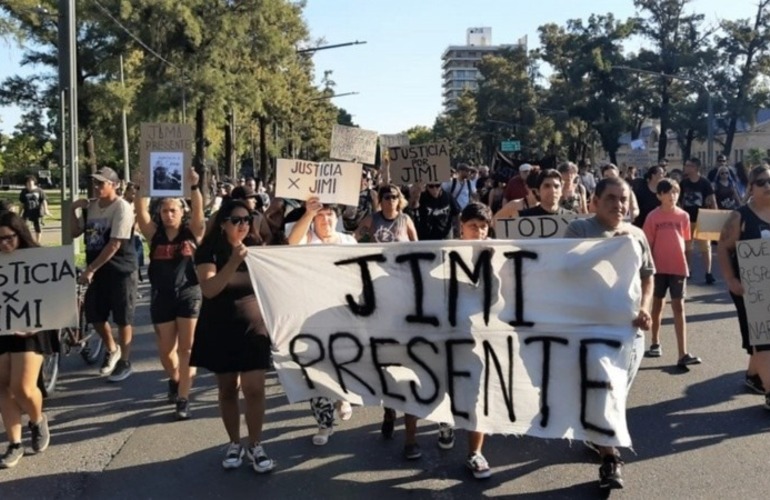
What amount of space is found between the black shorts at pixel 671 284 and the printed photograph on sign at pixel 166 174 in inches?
172

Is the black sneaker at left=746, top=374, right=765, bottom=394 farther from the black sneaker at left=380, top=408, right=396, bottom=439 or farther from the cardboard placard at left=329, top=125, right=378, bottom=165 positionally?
the cardboard placard at left=329, top=125, right=378, bottom=165

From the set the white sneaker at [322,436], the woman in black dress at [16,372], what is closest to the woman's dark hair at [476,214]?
the white sneaker at [322,436]

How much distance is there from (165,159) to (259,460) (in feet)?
9.79

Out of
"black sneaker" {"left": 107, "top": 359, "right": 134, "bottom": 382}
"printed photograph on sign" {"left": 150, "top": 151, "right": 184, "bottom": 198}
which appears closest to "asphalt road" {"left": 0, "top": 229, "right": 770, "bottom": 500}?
"black sneaker" {"left": 107, "top": 359, "right": 134, "bottom": 382}

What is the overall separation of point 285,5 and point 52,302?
116 ft

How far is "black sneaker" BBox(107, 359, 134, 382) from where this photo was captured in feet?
24.3

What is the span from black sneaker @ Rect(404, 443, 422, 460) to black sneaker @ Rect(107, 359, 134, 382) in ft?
11.0

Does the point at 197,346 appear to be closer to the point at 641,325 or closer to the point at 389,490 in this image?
the point at 389,490

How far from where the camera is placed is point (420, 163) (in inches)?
396

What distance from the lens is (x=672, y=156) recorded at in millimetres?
94062

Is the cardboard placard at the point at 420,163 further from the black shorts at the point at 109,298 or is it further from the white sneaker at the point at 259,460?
the white sneaker at the point at 259,460

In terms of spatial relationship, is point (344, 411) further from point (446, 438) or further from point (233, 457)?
point (233, 457)

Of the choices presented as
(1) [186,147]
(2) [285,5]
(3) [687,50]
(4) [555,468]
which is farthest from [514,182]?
(3) [687,50]

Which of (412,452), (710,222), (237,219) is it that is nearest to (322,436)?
(412,452)
